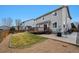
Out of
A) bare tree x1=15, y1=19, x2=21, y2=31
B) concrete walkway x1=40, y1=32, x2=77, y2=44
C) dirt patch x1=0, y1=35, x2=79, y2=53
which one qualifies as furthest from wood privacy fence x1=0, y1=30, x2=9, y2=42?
concrete walkway x1=40, y1=32, x2=77, y2=44

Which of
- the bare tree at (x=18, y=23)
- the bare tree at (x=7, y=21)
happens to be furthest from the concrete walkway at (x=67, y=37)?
the bare tree at (x=7, y=21)

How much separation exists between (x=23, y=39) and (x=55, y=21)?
514 mm

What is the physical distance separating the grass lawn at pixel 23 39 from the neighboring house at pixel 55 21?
0.14 metres

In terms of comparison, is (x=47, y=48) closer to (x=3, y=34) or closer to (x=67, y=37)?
(x=67, y=37)

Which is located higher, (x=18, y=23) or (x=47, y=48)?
(x=18, y=23)

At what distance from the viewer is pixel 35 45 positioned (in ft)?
8.21

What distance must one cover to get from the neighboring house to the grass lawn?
0.14 m

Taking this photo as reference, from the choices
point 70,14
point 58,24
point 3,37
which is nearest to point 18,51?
point 3,37

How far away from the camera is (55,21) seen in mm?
2471

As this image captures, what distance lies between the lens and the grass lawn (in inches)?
98.4

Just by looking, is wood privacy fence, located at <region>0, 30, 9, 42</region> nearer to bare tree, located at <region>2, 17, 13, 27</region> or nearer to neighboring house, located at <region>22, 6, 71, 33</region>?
bare tree, located at <region>2, 17, 13, 27</region>

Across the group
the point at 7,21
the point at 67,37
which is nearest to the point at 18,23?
the point at 7,21

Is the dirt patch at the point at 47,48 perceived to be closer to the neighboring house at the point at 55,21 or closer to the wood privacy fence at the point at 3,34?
the wood privacy fence at the point at 3,34
